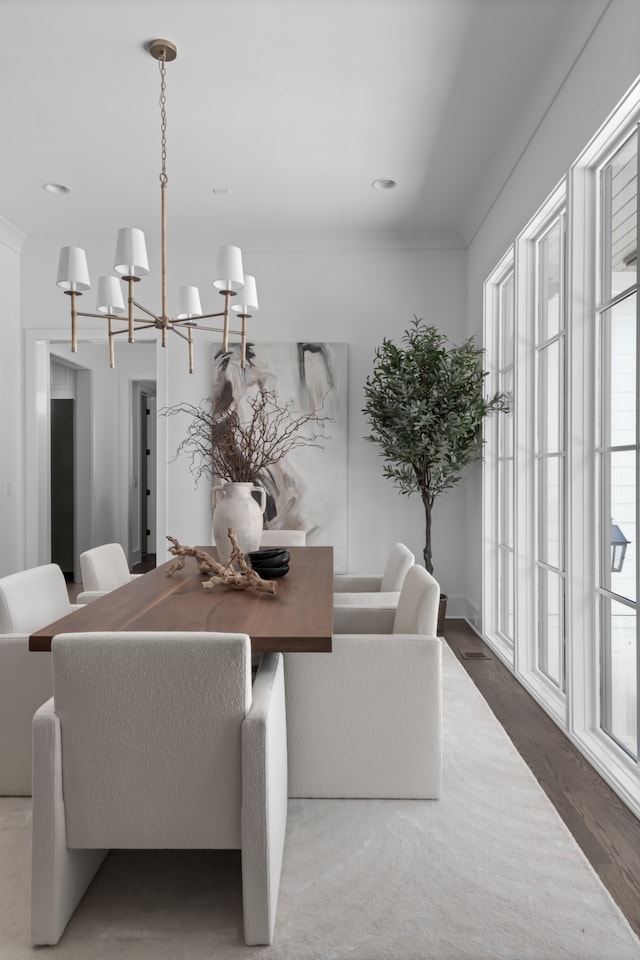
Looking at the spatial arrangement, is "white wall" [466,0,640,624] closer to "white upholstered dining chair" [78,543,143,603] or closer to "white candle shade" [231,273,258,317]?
"white candle shade" [231,273,258,317]

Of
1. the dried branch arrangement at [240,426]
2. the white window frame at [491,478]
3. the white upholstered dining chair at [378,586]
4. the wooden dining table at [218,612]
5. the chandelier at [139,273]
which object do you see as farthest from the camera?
the dried branch arrangement at [240,426]

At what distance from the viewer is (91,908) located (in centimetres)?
167

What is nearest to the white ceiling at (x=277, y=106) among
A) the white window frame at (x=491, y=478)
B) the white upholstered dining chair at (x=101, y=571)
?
the white window frame at (x=491, y=478)

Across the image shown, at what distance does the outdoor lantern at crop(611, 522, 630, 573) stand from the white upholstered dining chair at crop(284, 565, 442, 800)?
0.78m

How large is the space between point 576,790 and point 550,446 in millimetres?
1643

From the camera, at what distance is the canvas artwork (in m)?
5.05

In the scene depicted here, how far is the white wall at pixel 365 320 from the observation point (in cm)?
510

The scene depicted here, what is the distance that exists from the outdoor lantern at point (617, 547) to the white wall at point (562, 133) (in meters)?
1.48

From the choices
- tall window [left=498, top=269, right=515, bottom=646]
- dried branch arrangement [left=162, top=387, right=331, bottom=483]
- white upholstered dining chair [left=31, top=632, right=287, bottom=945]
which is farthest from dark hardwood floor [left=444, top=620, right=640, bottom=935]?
dried branch arrangement [left=162, top=387, right=331, bottom=483]

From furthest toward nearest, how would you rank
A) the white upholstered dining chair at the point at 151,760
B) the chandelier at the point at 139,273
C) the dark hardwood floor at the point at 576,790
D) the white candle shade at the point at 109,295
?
1. the white candle shade at the point at 109,295
2. the chandelier at the point at 139,273
3. the dark hardwood floor at the point at 576,790
4. the white upholstered dining chair at the point at 151,760

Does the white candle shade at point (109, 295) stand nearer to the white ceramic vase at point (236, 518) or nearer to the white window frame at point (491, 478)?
the white ceramic vase at point (236, 518)

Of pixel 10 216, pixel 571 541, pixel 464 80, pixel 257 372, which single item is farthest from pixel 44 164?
pixel 571 541

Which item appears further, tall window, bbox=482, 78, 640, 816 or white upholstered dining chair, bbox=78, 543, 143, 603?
white upholstered dining chair, bbox=78, 543, 143, 603

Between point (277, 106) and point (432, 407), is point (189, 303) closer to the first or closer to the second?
point (277, 106)
